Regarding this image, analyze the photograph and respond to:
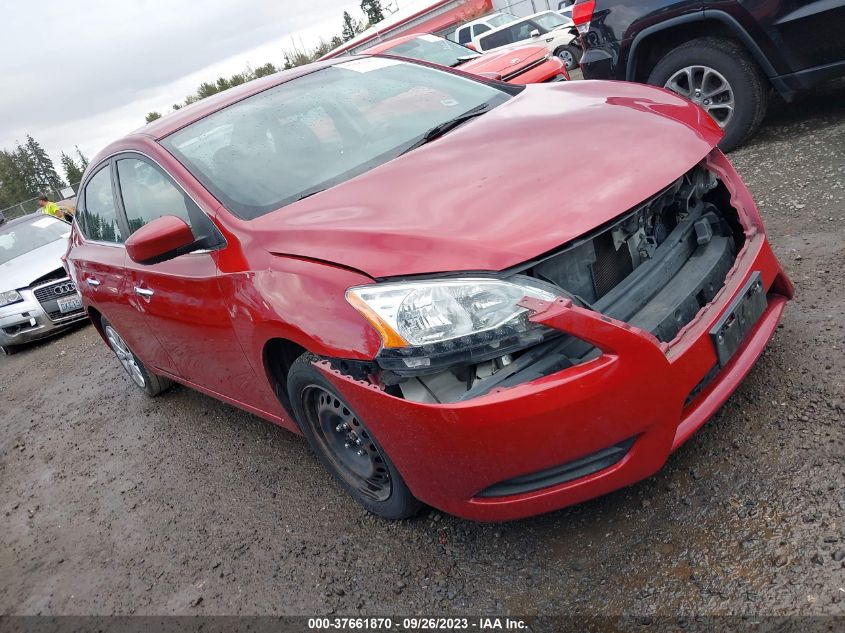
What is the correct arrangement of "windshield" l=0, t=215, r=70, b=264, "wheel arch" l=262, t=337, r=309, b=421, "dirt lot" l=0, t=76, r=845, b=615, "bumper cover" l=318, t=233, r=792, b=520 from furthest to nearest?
"windshield" l=0, t=215, r=70, b=264 < "wheel arch" l=262, t=337, r=309, b=421 < "dirt lot" l=0, t=76, r=845, b=615 < "bumper cover" l=318, t=233, r=792, b=520

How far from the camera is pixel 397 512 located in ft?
8.34

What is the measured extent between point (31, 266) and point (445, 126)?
7334 mm

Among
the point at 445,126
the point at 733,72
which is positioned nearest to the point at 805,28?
the point at 733,72

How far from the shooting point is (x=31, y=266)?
27.4 feet

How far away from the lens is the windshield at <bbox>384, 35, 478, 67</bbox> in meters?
9.17

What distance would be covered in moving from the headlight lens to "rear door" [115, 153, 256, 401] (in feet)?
3.16

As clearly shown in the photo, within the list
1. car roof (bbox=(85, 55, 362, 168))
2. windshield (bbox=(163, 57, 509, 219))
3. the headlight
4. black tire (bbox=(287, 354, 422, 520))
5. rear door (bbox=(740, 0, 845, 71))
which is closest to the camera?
black tire (bbox=(287, 354, 422, 520))

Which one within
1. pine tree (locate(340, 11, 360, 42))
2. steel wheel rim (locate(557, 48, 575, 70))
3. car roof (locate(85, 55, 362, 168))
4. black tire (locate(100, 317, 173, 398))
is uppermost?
pine tree (locate(340, 11, 360, 42))

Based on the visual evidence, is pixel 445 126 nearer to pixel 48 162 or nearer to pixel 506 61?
pixel 506 61

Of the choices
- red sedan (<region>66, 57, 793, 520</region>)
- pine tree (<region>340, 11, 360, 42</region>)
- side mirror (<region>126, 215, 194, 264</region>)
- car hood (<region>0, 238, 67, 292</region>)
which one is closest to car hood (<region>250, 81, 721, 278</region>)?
red sedan (<region>66, 57, 793, 520</region>)

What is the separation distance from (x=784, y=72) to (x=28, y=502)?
5.54 meters

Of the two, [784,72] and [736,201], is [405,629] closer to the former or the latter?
[736,201]

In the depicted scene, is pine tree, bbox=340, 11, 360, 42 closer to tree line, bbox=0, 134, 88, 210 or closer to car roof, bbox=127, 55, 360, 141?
tree line, bbox=0, 134, 88, 210

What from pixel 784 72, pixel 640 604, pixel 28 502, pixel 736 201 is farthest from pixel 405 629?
pixel 784 72
